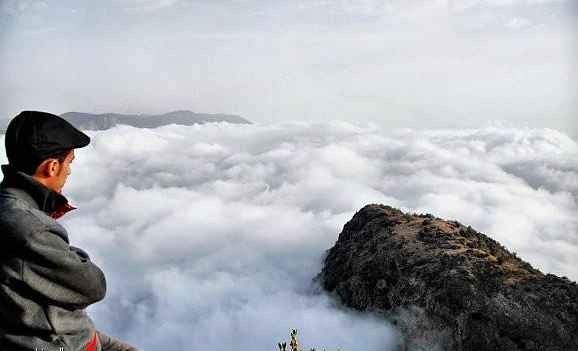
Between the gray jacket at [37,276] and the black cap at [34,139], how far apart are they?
107 mm

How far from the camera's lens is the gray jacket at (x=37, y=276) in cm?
304

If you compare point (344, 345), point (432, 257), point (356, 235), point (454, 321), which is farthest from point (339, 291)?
point (454, 321)

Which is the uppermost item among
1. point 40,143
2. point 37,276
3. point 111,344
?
point 40,143

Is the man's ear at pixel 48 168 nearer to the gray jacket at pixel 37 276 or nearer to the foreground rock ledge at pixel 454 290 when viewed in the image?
the gray jacket at pixel 37 276

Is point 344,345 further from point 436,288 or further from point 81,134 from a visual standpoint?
point 81,134

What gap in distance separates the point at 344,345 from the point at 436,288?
1421 inches

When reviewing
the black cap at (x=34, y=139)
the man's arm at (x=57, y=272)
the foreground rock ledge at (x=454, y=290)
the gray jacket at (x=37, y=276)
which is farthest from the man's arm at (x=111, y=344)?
the foreground rock ledge at (x=454, y=290)

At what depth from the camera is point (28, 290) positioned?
3096mm

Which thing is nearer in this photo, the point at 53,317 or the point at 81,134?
the point at 53,317

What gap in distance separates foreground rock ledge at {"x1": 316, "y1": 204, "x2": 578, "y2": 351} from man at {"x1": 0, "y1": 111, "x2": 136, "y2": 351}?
119ft

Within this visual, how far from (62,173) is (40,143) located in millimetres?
332

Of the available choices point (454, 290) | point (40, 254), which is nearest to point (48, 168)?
point (40, 254)

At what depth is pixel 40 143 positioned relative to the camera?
3.36m

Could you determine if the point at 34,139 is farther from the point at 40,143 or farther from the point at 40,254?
the point at 40,254
